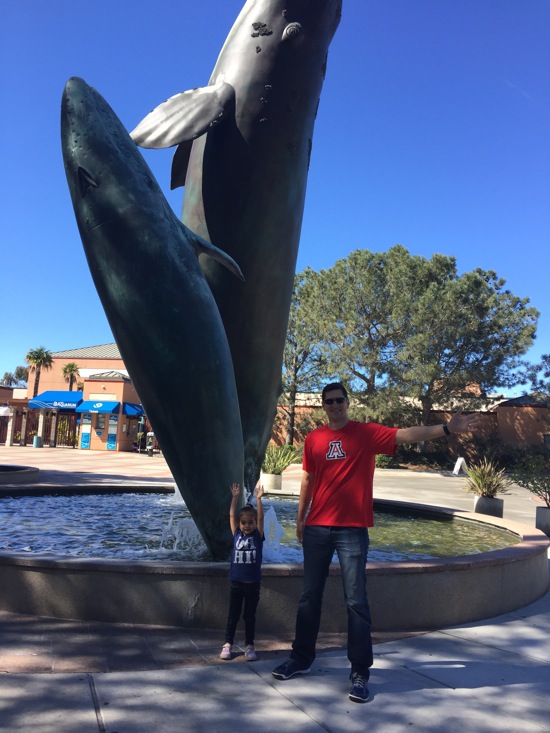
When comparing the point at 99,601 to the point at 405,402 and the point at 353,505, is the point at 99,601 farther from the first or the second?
the point at 405,402

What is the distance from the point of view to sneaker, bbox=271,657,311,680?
3270mm

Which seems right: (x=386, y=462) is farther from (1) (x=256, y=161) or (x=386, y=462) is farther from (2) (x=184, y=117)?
(2) (x=184, y=117)

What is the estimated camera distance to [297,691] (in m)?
3.12

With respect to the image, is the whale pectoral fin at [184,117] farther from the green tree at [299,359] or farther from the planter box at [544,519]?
the green tree at [299,359]

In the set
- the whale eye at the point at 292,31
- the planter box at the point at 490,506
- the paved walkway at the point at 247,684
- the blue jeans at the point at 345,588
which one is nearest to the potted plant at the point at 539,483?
the planter box at the point at 490,506

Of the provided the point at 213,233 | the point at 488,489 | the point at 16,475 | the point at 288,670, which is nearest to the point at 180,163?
the point at 213,233

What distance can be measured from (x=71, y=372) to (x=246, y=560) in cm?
4667

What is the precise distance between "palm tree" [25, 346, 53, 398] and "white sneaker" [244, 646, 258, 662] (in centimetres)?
4815

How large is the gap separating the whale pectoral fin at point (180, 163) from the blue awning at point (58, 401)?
31.6 m

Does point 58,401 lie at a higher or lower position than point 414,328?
lower

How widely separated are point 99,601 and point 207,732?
176 cm

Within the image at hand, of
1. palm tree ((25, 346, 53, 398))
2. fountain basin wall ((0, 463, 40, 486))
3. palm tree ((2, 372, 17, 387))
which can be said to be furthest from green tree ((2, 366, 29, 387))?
fountain basin wall ((0, 463, 40, 486))

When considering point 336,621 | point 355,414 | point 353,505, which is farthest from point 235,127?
point 355,414

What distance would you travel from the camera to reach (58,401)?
36406 millimetres
